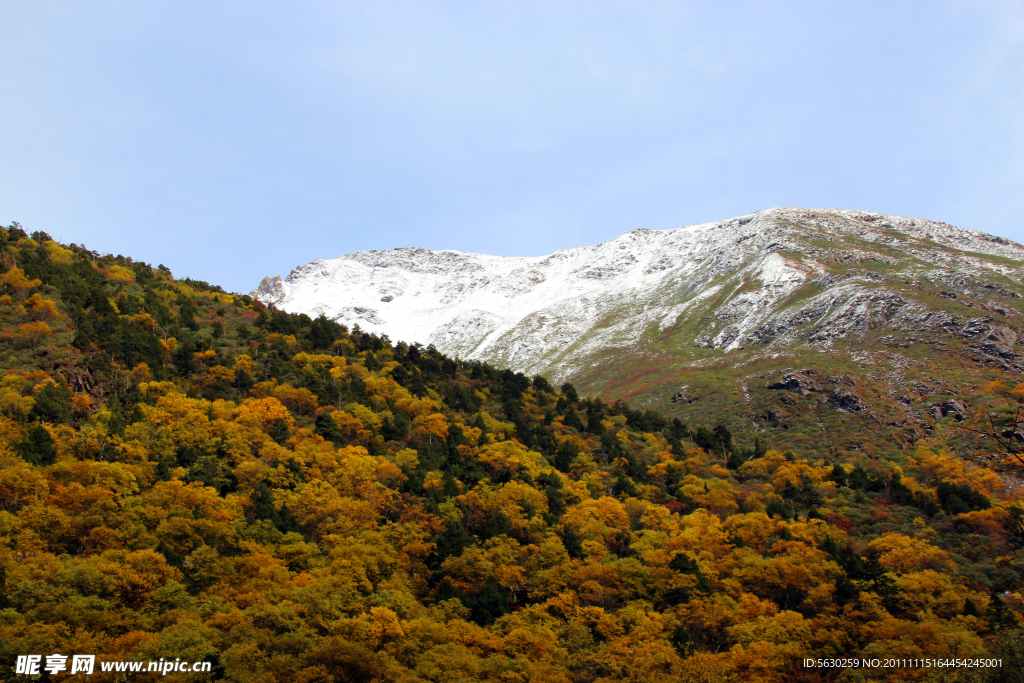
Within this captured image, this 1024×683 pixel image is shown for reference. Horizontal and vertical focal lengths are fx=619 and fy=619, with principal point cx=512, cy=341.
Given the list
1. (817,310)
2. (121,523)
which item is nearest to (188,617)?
(121,523)

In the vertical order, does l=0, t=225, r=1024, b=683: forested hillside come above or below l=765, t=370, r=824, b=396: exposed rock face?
below

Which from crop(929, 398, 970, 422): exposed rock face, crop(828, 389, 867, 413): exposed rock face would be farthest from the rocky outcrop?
crop(828, 389, 867, 413): exposed rock face

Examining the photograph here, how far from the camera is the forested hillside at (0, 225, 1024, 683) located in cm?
4900

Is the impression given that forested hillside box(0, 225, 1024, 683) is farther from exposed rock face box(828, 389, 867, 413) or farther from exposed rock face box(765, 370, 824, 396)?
exposed rock face box(765, 370, 824, 396)

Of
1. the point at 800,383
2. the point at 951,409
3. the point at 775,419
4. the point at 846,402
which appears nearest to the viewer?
the point at 951,409

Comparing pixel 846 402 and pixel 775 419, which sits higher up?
pixel 846 402

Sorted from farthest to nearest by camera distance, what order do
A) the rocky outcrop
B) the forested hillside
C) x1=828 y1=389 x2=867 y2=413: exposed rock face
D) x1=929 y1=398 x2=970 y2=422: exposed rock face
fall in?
the rocky outcrop < x1=828 y1=389 x2=867 y2=413: exposed rock face < x1=929 y1=398 x2=970 y2=422: exposed rock face < the forested hillside

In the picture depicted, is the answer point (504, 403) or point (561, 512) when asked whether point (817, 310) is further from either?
point (561, 512)

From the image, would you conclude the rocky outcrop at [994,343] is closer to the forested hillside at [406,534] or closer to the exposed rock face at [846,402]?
→ the exposed rock face at [846,402]

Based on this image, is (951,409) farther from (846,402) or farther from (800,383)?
(800,383)

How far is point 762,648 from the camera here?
5356 centimetres

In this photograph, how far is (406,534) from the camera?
2680 inches

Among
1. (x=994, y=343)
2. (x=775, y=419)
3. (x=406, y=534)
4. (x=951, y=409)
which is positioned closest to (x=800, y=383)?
(x=775, y=419)

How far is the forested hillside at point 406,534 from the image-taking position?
161 feet
